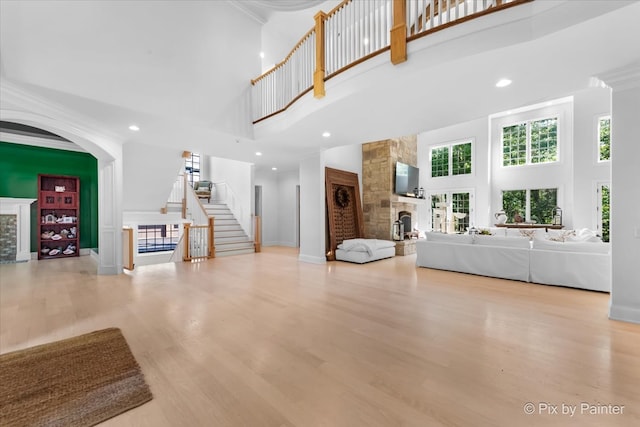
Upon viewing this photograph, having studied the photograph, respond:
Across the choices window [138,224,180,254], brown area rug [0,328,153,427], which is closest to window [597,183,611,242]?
brown area rug [0,328,153,427]

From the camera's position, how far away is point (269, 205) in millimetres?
10242

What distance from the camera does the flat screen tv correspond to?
26.3ft

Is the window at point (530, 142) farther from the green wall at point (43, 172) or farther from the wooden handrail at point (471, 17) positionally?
the green wall at point (43, 172)

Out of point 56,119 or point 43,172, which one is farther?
point 43,172

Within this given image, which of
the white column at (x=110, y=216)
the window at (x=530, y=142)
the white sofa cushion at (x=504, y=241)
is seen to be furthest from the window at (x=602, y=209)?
the white column at (x=110, y=216)

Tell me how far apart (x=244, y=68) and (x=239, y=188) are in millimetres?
4544

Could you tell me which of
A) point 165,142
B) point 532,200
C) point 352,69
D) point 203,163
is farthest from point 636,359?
point 203,163

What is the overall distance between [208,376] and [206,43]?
5.38m

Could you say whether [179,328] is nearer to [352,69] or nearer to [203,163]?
[352,69]

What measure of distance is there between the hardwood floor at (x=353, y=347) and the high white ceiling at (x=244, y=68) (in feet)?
8.98

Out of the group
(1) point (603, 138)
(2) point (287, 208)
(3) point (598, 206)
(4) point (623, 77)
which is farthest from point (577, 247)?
(2) point (287, 208)

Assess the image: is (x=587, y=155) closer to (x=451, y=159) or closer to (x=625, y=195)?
(x=451, y=159)

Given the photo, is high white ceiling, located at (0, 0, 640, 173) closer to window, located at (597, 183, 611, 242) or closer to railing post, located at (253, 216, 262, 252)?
railing post, located at (253, 216, 262, 252)

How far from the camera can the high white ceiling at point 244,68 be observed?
2.46 m
